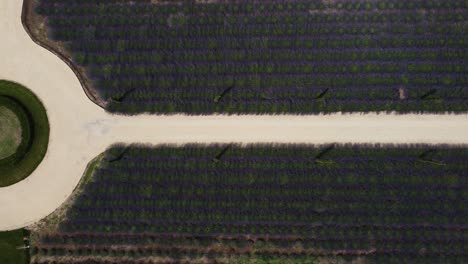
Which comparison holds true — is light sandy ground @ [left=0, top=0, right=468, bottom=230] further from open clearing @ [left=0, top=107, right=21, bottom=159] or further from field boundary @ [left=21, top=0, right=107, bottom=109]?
open clearing @ [left=0, top=107, right=21, bottom=159]

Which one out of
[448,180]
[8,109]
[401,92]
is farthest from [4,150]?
[448,180]

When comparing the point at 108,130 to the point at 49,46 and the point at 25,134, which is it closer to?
the point at 25,134

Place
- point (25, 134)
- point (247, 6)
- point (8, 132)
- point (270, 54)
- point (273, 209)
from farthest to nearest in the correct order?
point (247, 6) < point (270, 54) < point (8, 132) < point (25, 134) < point (273, 209)

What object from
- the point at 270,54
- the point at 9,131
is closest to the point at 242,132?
the point at 270,54

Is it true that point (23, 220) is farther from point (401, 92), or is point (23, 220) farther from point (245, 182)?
point (401, 92)

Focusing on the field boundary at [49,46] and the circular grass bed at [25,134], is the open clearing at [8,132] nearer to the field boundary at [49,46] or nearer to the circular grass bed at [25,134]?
the circular grass bed at [25,134]

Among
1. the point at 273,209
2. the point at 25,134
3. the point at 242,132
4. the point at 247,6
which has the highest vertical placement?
the point at 247,6
